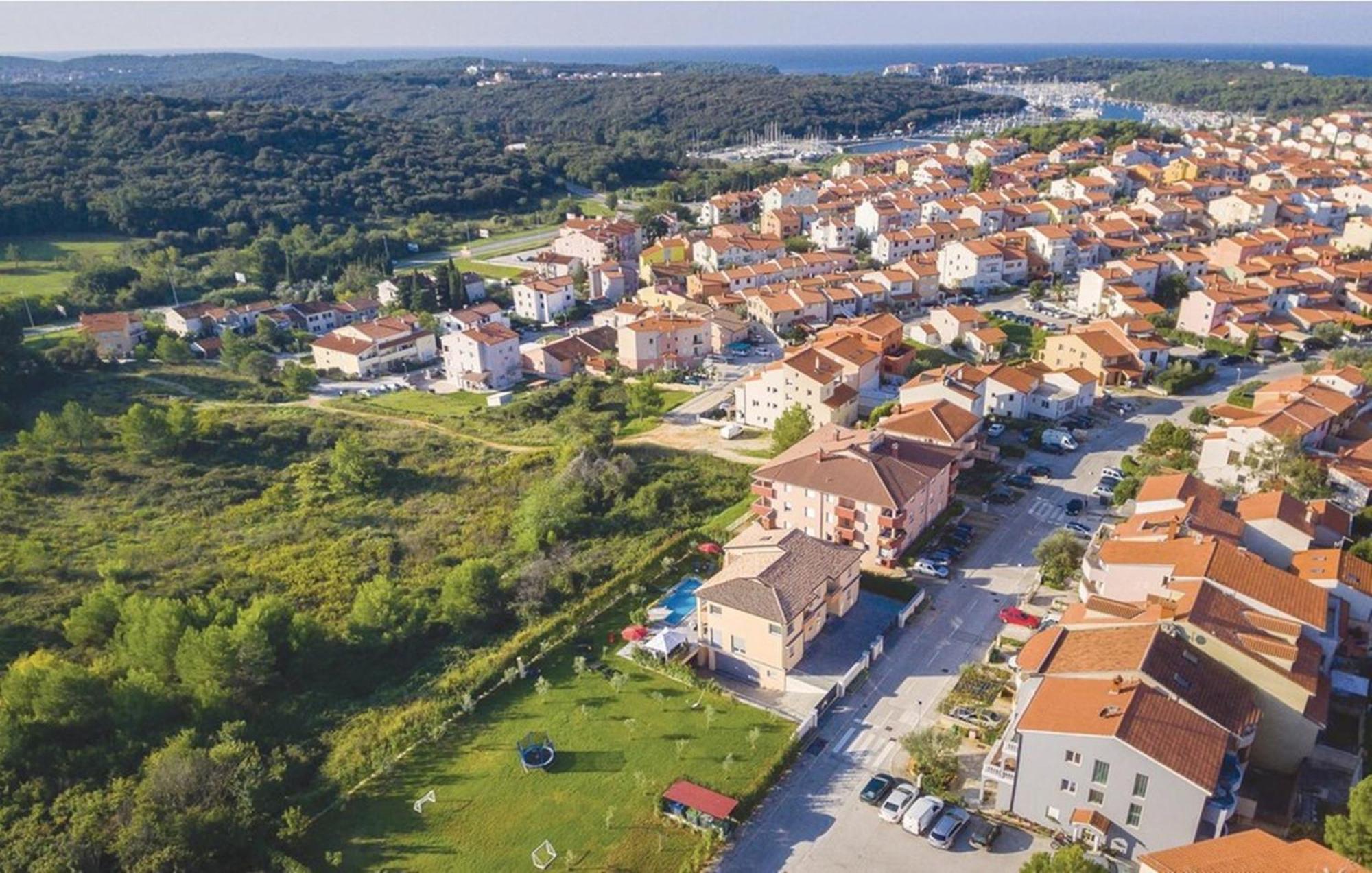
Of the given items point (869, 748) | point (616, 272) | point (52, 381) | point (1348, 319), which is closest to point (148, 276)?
point (52, 381)

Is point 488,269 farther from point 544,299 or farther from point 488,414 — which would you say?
point 488,414

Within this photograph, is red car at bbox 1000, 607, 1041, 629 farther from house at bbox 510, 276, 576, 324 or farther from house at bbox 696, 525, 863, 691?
house at bbox 510, 276, 576, 324

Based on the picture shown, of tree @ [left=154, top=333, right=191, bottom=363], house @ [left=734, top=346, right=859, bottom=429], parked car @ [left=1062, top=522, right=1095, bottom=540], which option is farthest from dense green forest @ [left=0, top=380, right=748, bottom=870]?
tree @ [left=154, top=333, right=191, bottom=363]

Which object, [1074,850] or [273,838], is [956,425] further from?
[273,838]

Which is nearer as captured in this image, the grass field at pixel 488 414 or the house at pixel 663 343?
the grass field at pixel 488 414

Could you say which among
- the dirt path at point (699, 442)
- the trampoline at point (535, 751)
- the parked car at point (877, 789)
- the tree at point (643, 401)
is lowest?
the parked car at point (877, 789)

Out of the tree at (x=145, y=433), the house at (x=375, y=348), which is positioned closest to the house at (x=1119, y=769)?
the tree at (x=145, y=433)

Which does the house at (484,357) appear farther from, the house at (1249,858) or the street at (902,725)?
the house at (1249,858)
